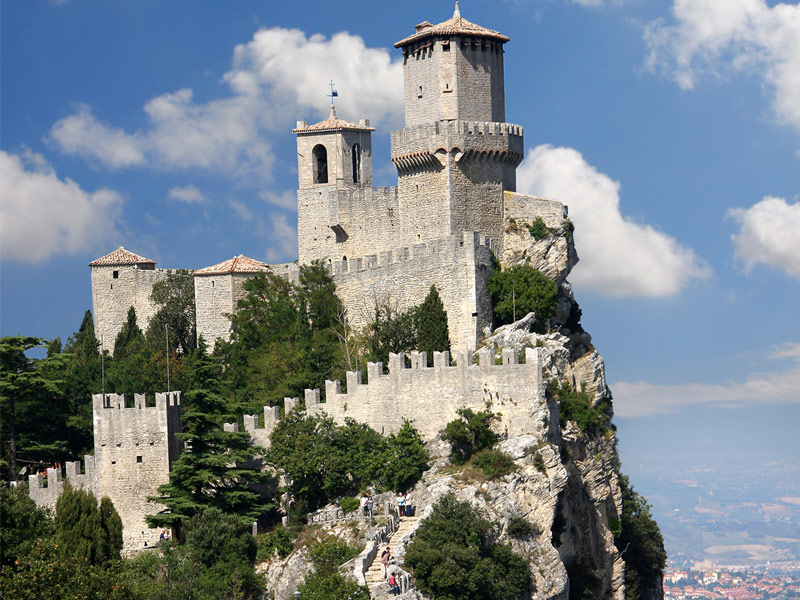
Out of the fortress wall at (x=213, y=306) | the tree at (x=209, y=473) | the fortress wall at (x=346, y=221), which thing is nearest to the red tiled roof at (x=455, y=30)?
the fortress wall at (x=346, y=221)

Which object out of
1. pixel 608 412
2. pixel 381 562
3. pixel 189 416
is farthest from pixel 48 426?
pixel 608 412

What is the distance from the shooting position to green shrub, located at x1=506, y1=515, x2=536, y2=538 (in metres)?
48.9

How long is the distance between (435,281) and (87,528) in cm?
→ 1971

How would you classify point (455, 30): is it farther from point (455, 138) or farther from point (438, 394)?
Answer: point (438, 394)

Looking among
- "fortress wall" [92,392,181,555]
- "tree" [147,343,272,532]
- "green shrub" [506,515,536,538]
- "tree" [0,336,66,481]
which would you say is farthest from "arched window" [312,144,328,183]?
"green shrub" [506,515,536,538]

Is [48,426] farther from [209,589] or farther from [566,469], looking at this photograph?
[566,469]

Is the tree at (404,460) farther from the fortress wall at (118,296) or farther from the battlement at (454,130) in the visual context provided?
the fortress wall at (118,296)

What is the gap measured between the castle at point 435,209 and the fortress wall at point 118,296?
6502 millimetres

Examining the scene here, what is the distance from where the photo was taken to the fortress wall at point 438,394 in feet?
166

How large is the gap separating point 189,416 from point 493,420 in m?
10.8

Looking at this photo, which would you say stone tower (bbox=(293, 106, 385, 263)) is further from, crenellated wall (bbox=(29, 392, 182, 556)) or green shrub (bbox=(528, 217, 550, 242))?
crenellated wall (bbox=(29, 392, 182, 556))

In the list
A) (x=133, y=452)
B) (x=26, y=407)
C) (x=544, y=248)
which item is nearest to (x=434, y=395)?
(x=133, y=452)

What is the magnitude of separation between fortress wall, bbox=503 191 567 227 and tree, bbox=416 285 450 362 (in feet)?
22.5

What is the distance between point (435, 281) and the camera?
61.3m
